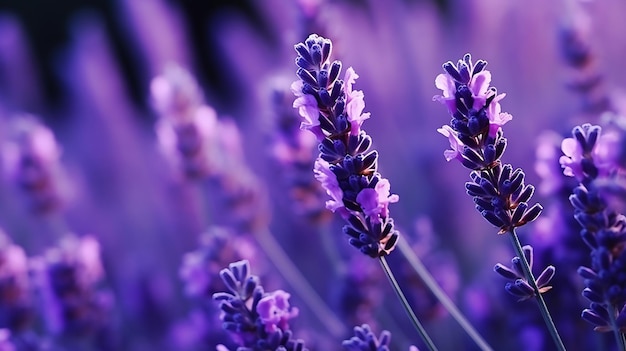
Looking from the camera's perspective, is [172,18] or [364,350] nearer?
[364,350]

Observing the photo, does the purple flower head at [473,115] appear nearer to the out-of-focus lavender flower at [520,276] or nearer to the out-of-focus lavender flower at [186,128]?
the out-of-focus lavender flower at [520,276]

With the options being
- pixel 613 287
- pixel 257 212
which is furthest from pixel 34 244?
pixel 613 287

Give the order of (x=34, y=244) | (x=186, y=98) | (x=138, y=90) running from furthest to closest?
1. (x=138, y=90)
2. (x=34, y=244)
3. (x=186, y=98)

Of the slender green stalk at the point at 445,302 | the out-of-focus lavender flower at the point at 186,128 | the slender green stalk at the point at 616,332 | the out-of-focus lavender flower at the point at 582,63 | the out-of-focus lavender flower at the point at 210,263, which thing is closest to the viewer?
the slender green stalk at the point at 616,332

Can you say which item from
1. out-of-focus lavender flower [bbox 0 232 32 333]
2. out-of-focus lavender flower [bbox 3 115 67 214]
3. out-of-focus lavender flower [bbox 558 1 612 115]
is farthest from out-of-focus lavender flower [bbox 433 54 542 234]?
out-of-focus lavender flower [bbox 3 115 67 214]

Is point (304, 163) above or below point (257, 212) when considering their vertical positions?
below

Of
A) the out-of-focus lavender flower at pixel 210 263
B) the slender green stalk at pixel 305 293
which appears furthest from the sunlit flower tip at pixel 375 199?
the slender green stalk at pixel 305 293

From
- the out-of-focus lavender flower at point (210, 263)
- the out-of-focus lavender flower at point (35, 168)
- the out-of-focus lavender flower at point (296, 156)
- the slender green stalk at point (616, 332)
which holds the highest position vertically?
the out-of-focus lavender flower at point (35, 168)

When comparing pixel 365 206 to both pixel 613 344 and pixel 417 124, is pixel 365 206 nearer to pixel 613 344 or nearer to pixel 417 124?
pixel 613 344
